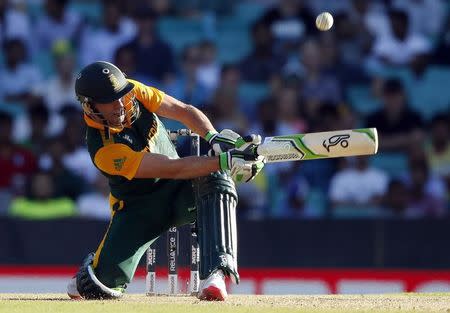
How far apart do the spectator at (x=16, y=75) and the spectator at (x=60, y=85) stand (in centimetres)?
16

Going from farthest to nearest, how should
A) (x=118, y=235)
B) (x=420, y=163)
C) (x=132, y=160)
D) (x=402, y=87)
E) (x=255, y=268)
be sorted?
(x=402, y=87), (x=420, y=163), (x=255, y=268), (x=118, y=235), (x=132, y=160)

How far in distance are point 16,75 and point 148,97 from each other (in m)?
6.37

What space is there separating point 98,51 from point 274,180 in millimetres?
2859

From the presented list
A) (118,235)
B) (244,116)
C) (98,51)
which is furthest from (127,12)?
(118,235)

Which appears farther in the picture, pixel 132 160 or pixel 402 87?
pixel 402 87

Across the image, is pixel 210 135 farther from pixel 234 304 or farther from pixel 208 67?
pixel 208 67

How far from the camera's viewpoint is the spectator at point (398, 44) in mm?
12977

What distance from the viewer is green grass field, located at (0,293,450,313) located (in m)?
6.17

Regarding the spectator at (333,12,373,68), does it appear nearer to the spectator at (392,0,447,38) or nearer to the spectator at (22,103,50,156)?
the spectator at (392,0,447,38)

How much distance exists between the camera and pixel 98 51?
43.3 feet

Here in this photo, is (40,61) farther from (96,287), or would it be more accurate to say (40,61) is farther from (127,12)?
(96,287)

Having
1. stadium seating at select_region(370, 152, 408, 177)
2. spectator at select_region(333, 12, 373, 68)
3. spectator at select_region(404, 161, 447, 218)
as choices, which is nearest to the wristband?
spectator at select_region(404, 161, 447, 218)

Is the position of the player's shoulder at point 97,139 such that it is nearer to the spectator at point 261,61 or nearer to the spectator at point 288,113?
the spectator at point 288,113

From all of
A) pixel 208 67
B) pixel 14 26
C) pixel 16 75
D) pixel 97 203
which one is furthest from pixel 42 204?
pixel 14 26
